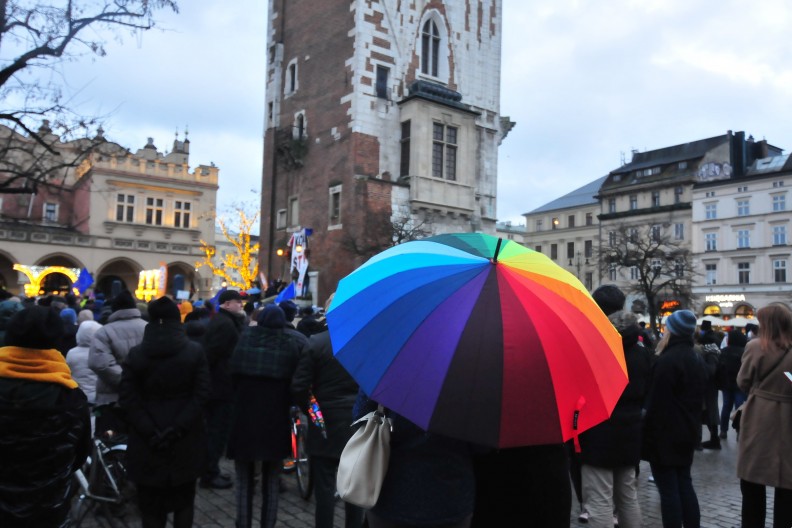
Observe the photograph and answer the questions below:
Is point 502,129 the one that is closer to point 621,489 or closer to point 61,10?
point 61,10

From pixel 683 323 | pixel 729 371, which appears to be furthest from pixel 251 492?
pixel 729 371

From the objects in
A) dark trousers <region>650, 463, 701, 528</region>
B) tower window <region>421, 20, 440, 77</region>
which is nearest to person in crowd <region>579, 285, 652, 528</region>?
dark trousers <region>650, 463, 701, 528</region>

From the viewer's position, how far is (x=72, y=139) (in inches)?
466

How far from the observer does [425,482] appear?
225 cm

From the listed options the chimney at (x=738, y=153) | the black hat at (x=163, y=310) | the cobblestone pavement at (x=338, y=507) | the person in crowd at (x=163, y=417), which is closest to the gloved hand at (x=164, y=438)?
the person in crowd at (x=163, y=417)

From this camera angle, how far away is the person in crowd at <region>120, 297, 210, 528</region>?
4.29m

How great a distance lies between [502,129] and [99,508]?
2628 cm

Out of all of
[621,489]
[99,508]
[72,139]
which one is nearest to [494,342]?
[621,489]

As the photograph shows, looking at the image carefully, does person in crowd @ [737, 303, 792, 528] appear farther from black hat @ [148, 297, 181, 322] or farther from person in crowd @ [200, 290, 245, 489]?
person in crowd @ [200, 290, 245, 489]

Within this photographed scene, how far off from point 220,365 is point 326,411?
2470 millimetres

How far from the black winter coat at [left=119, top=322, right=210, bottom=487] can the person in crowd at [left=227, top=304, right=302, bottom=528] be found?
602 mm

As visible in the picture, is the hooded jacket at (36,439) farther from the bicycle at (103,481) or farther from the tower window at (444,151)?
the tower window at (444,151)

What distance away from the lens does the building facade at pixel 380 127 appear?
24953mm

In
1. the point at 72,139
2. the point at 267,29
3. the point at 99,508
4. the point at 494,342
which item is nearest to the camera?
the point at 494,342
